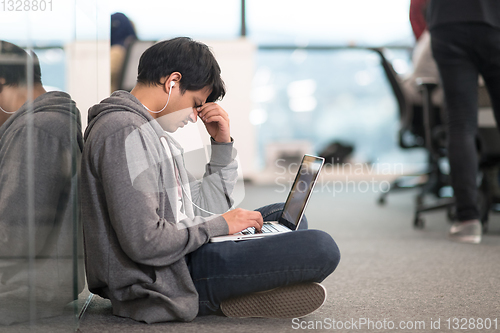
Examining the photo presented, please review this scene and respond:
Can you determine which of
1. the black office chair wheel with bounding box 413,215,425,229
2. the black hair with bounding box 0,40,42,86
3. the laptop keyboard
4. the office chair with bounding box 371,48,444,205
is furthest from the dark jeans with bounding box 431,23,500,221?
the black hair with bounding box 0,40,42,86

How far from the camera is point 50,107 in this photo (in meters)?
0.81

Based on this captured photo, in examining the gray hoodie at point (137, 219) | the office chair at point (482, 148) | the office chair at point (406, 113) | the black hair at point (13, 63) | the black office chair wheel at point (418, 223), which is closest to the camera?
the black hair at point (13, 63)

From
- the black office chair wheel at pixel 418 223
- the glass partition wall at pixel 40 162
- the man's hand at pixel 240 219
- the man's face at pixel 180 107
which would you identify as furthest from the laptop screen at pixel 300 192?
the black office chair wheel at pixel 418 223

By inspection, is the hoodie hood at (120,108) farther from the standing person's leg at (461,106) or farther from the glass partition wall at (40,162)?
the standing person's leg at (461,106)

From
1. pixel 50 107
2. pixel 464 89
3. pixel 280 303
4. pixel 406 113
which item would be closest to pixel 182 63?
pixel 50 107

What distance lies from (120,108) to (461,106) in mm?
1325

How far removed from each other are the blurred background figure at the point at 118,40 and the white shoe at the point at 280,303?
69 centimetres

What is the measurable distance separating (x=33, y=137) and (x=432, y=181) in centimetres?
238

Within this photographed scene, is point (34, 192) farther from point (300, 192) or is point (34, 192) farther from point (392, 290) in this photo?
point (392, 290)

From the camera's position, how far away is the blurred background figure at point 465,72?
166cm

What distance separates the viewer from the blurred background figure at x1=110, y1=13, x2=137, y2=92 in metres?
1.30

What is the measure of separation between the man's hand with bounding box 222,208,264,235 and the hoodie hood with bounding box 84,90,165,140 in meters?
0.21

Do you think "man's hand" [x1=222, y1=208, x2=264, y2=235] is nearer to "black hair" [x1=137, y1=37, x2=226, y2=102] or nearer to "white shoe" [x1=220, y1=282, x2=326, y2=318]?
"white shoe" [x1=220, y1=282, x2=326, y2=318]

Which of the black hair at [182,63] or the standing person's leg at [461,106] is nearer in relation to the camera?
the black hair at [182,63]
